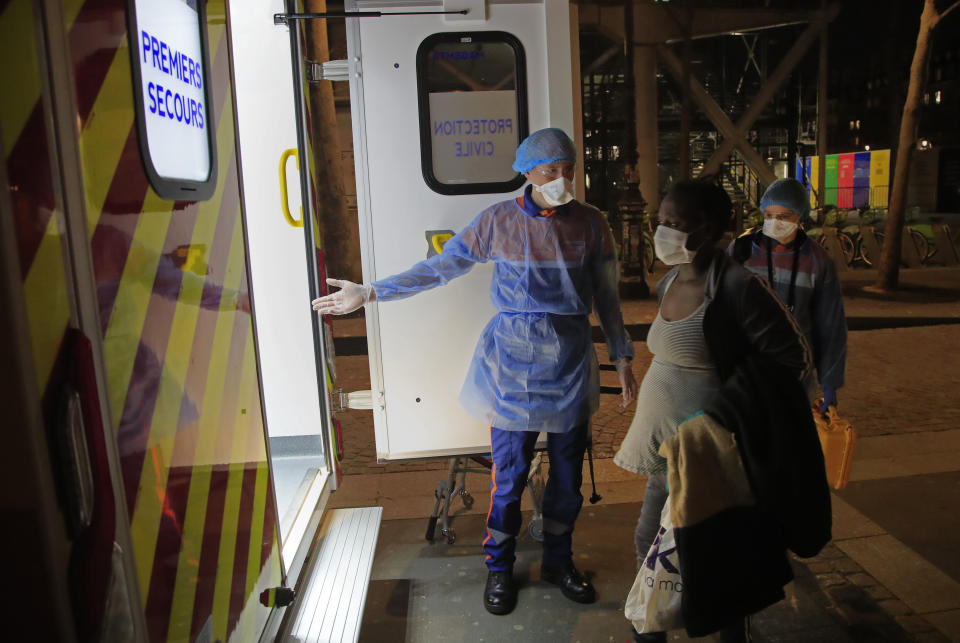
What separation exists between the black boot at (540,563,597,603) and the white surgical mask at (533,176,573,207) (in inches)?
61.5

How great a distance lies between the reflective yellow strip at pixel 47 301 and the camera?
1104mm

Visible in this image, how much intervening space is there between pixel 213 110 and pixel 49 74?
2.55 feet

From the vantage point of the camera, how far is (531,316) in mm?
3113

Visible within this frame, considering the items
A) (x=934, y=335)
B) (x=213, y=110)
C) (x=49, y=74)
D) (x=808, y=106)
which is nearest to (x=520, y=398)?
(x=213, y=110)

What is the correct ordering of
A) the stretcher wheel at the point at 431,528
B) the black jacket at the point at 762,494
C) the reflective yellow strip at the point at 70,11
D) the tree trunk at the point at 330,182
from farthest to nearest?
the tree trunk at the point at 330,182
the stretcher wheel at the point at 431,528
the black jacket at the point at 762,494
the reflective yellow strip at the point at 70,11

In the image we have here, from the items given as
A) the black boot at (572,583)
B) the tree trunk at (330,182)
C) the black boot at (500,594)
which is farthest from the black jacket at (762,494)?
the tree trunk at (330,182)

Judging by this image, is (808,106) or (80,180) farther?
(808,106)

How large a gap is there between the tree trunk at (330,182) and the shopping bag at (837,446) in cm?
831

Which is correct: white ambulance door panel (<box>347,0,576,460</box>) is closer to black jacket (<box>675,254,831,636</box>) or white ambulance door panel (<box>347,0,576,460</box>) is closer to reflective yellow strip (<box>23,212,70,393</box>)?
black jacket (<box>675,254,831,636</box>)

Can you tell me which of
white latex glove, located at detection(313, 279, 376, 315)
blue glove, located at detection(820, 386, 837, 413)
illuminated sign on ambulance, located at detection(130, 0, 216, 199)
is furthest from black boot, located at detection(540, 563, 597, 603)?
illuminated sign on ambulance, located at detection(130, 0, 216, 199)

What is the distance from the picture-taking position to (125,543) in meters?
1.34

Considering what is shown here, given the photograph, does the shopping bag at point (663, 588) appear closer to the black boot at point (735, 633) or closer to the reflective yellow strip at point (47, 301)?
the black boot at point (735, 633)

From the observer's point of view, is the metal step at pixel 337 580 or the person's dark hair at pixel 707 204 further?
the person's dark hair at pixel 707 204

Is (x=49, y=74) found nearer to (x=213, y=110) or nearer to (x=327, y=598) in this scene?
(x=213, y=110)
